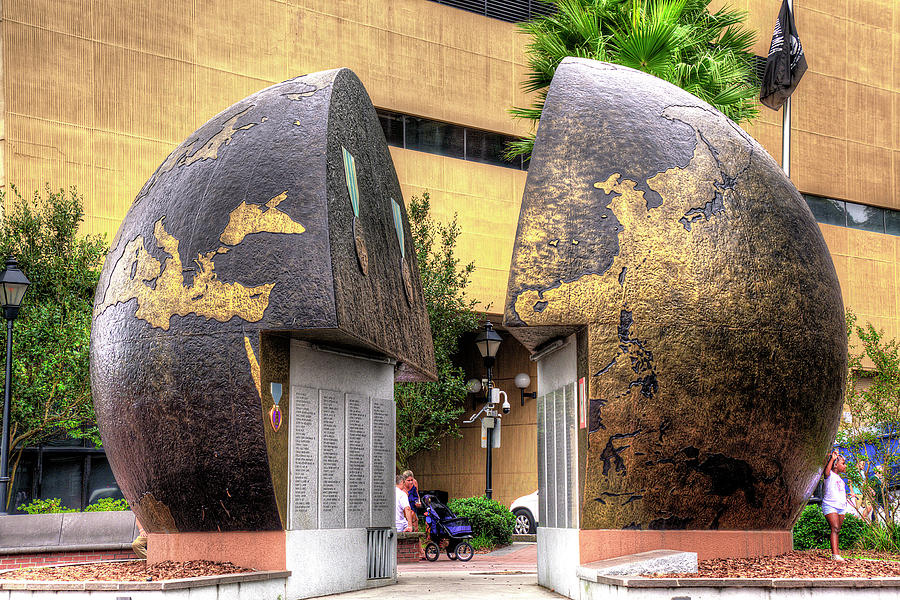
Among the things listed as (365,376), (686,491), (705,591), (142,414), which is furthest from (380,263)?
(705,591)

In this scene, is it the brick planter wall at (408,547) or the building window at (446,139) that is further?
the building window at (446,139)

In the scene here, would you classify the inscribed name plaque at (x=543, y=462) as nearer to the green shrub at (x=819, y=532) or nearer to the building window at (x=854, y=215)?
the green shrub at (x=819, y=532)

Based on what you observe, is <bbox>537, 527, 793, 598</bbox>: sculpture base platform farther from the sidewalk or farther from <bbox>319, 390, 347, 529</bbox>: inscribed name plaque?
<bbox>319, 390, 347, 529</bbox>: inscribed name plaque

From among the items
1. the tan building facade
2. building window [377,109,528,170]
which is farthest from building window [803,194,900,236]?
building window [377,109,528,170]

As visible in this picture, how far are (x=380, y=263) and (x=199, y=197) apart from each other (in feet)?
8.16

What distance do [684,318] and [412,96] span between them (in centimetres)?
1894

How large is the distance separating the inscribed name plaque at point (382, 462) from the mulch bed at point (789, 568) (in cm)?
433

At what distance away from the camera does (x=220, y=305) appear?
10883 mm

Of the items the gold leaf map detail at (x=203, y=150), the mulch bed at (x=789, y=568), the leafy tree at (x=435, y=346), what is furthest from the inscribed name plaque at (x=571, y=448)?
the leafy tree at (x=435, y=346)

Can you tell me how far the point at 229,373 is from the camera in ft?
35.3

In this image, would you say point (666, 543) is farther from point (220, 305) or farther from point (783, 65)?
point (783, 65)

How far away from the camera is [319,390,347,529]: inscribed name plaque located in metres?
11.9

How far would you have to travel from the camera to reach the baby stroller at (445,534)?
61.4ft

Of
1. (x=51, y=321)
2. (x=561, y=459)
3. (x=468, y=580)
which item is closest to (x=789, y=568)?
(x=561, y=459)
